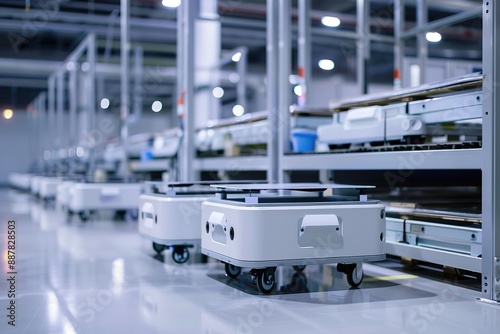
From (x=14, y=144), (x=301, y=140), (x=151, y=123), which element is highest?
(x=151, y=123)

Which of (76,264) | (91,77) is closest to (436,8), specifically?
(91,77)

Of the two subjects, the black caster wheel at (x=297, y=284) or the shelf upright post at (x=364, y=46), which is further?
the shelf upright post at (x=364, y=46)

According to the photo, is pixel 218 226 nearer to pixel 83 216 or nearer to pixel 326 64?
pixel 83 216

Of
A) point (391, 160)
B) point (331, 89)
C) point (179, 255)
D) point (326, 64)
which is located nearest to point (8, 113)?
point (331, 89)

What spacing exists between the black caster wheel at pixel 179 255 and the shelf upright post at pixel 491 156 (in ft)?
4.88

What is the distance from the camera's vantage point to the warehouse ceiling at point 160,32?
31.8 feet

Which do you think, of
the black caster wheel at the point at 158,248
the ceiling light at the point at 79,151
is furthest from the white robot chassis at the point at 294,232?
the ceiling light at the point at 79,151

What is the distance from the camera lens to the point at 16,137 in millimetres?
17750

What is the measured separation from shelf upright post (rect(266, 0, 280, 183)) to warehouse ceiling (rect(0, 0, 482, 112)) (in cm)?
422

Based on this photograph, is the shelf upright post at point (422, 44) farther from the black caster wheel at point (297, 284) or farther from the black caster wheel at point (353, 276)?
the black caster wheel at point (353, 276)

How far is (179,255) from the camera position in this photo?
121 inches

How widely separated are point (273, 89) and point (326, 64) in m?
10.0

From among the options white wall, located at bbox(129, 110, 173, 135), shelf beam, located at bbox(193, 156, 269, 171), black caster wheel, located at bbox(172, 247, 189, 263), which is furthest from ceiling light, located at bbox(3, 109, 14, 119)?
black caster wheel, located at bbox(172, 247, 189, 263)

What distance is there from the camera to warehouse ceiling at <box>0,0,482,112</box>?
970cm
